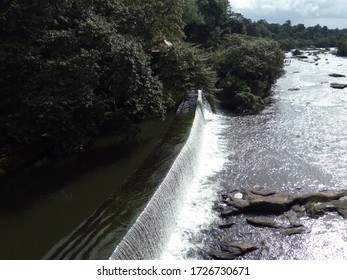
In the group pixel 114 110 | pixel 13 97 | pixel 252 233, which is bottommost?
pixel 252 233

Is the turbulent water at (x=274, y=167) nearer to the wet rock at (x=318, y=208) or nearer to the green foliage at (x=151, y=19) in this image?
the wet rock at (x=318, y=208)

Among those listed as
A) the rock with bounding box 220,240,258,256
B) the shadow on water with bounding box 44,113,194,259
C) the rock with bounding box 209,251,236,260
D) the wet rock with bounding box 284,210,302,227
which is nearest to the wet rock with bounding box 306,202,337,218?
the wet rock with bounding box 284,210,302,227

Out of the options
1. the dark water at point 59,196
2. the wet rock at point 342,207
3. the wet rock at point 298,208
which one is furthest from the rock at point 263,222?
the dark water at point 59,196

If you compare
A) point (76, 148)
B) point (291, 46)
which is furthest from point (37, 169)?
point (291, 46)

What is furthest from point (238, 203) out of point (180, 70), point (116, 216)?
point (180, 70)

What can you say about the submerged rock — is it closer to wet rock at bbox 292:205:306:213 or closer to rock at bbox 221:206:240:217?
rock at bbox 221:206:240:217

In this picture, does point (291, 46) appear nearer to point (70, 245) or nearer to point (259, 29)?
point (259, 29)
